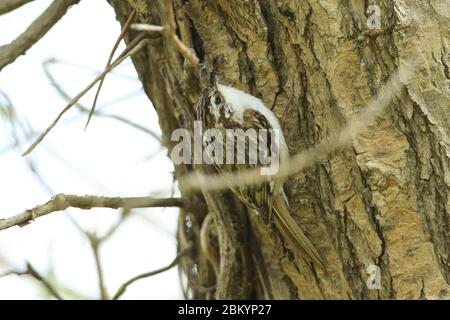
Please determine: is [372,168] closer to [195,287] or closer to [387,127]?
[387,127]

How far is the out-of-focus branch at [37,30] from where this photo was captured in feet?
6.56

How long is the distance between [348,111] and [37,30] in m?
0.97

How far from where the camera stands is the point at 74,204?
1.76m

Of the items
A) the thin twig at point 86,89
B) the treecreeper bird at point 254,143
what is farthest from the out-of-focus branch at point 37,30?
the treecreeper bird at point 254,143

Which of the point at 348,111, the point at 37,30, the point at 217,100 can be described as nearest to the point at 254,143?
the point at 217,100

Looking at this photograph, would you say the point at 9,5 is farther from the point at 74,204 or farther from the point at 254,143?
the point at 254,143

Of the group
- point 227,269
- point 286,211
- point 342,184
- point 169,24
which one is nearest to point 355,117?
point 342,184

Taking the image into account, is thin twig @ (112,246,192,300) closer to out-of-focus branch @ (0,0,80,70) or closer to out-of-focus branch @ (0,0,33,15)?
Result: out-of-focus branch @ (0,0,80,70)

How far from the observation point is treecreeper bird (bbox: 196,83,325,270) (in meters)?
2.03

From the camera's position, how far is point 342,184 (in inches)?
74.2

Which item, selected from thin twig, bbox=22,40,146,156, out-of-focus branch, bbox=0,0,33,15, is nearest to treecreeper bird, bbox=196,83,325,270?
thin twig, bbox=22,40,146,156

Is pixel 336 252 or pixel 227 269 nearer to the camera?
pixel 336 252

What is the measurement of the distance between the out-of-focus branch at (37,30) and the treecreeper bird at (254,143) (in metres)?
0.51

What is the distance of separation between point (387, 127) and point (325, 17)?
0.34m
